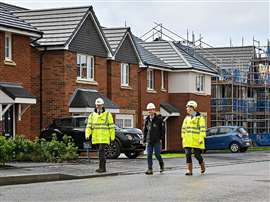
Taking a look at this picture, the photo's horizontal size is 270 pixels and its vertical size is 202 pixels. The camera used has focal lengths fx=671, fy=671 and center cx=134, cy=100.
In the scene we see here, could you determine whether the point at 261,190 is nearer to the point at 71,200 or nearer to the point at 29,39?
the point at 71,200

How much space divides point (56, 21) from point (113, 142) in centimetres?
866

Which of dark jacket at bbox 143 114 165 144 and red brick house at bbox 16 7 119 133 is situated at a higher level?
red brick house at bbox 16 7 119 133

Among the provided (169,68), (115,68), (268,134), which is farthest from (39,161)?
(268,134)

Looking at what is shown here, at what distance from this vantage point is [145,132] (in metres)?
19.0

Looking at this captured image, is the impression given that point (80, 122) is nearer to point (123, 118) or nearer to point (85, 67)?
point (85, 67)

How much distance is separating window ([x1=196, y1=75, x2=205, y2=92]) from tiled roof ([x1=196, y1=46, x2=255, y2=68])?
30.3 ft

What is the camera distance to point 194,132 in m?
17.8

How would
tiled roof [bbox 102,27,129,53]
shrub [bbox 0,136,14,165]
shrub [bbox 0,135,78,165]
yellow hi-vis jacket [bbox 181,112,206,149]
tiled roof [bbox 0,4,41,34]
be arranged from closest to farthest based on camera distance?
1. yellow hi-vis jacket [bbox 181,112,206,149]
2. shrub [bbox 0,136,14,165]
3. shrub [bbox 0,135,78,165]
4. tiled roof [bbox 0,4,41,34]
5. tiled roof [bbox 102,27,129,53]

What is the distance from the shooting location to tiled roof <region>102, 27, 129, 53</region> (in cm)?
3581

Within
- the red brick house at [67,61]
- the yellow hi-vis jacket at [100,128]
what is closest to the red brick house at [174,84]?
the red brick house at [67,61]

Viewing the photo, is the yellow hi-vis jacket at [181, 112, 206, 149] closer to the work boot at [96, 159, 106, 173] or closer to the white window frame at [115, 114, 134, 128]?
the work boot at [96, 159, 106, 173]

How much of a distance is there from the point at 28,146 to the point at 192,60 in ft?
84.1

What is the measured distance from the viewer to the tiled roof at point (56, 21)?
3058 centimetres

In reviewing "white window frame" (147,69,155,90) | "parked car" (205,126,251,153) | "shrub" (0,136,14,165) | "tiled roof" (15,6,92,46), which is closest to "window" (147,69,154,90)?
"white window frame" (147,69,155,90)
